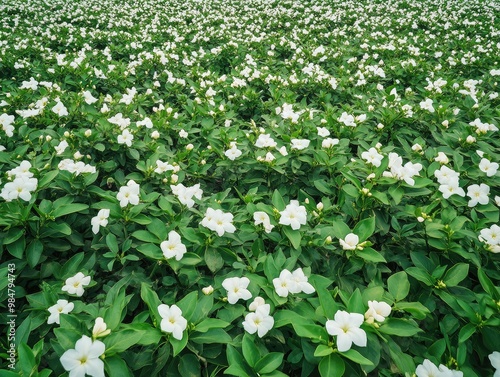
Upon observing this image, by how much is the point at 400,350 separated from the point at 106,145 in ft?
8.48

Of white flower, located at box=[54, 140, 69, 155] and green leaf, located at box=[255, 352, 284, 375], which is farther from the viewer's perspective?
white flower, located at box=[54, 140, 69, 155]

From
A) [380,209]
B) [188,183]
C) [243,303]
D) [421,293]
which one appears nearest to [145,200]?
[188,183]

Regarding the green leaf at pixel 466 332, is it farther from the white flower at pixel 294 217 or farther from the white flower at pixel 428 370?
the white flower at pixel 294 217

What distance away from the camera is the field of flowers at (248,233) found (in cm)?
134

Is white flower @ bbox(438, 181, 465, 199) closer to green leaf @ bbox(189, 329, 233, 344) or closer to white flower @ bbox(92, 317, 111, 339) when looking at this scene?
green leaf @ bbox(189, 329, 233, 344)

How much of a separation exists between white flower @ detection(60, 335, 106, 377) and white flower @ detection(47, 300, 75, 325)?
1.38 ft

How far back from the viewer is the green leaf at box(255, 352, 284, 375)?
1252 millimetres

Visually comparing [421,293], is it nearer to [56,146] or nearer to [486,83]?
[56,146]

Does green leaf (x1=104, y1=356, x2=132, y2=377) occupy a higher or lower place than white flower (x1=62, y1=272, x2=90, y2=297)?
higher

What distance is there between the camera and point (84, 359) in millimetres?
1110

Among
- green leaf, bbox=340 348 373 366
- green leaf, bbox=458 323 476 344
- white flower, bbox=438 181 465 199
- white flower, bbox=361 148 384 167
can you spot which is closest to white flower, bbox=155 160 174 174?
white flower, bbox=361 148 384 167

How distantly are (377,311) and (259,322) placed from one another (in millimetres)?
508

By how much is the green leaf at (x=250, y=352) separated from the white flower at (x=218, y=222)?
0.59 meters

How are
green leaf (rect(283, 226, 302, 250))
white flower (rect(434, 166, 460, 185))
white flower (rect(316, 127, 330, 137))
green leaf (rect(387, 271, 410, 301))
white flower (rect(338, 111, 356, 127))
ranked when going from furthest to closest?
white flower (rect(338, 111, 356, 127)) < white flower (rect(316, 127, 330, 137)) < white flower (rect(434, 166, 460, 185)) < green leaf (rect(283, 226, 302, 250)) < green leaf (rect(387, 271, 410, 301))
